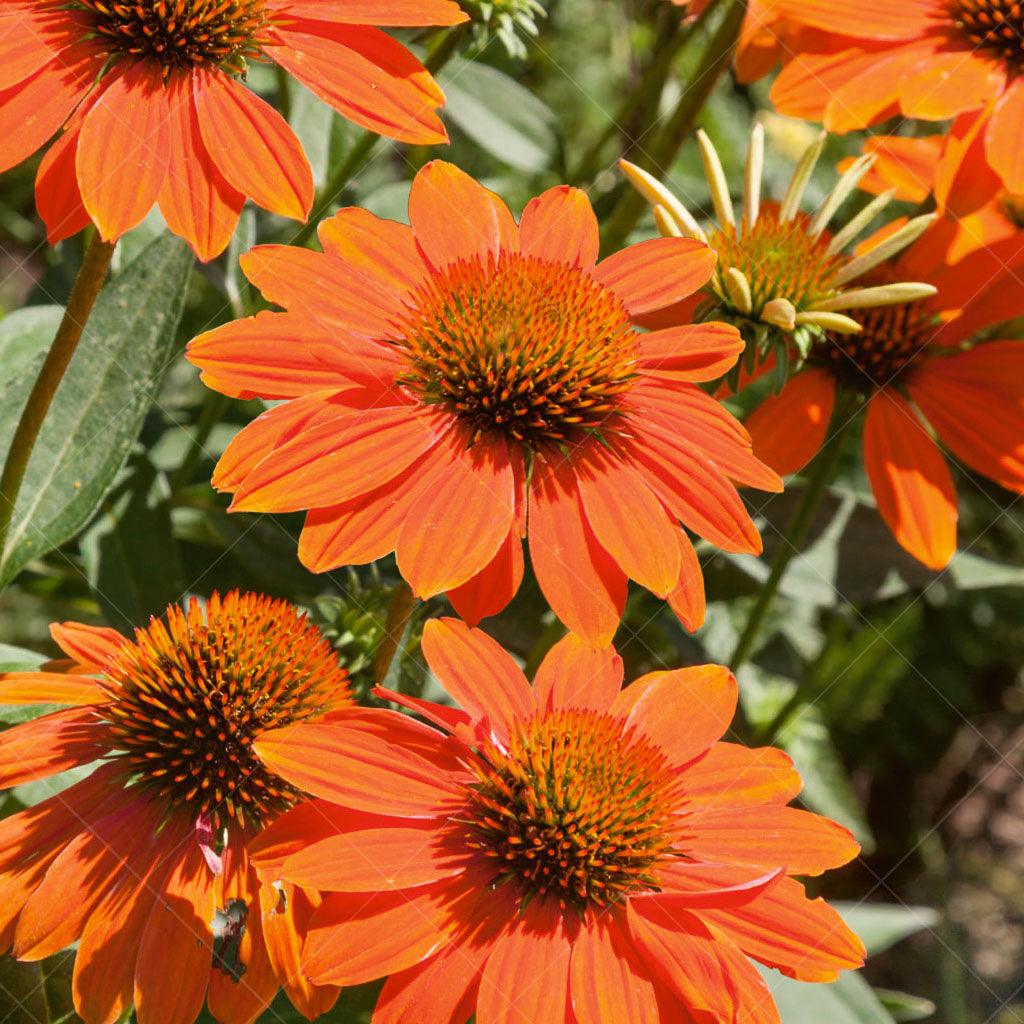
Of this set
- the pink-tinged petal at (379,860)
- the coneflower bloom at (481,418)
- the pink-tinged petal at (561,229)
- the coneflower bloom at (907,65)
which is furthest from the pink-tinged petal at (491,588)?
the coneflower bloom at (907,65)

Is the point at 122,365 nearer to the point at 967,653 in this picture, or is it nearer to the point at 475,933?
the point at 475,933

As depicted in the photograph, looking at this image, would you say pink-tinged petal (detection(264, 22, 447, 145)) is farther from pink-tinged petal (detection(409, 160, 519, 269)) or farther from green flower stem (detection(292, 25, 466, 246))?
green flower stem (detection(292, 25, 466, 246))

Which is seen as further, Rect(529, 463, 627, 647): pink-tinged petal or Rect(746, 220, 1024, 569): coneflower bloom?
Rect(746, 220, 1024, 569): coneflower bloom

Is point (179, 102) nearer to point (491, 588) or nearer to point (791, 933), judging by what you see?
point (491, 588)

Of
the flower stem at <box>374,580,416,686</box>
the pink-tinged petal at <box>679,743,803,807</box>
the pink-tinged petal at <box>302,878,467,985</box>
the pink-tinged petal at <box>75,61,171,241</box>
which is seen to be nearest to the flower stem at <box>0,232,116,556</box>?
the pink-tinged petal at <box>75,61,171,241</box>

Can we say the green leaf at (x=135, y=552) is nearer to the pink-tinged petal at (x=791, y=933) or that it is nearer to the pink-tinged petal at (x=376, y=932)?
the pink-tinged petal at (x=376, y=932)

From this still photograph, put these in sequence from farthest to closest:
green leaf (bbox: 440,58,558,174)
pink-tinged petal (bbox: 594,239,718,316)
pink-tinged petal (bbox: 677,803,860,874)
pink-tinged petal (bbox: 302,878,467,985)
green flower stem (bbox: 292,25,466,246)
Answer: green leaf (bbox: 440,58,558,174) → green flower stem (bbox: 292,25,466,246) → pink-tinged petal (bbox: 594,239,718,316) → pink-tinged petal (bbox: 677,803,860,874) → pink-tinged petal (bbox: 302,878,467,985)

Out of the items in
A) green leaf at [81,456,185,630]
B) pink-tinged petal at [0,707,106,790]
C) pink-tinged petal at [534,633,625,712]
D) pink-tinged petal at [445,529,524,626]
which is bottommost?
green leaf at [81,456,185,630]
